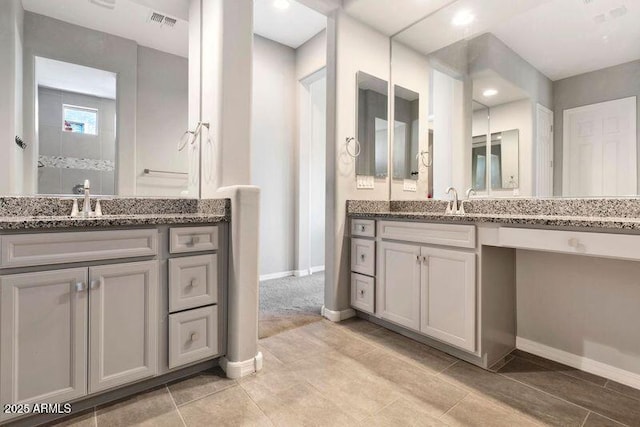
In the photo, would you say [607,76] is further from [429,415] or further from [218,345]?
[218,345]

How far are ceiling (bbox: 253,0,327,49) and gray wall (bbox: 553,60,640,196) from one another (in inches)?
92.7

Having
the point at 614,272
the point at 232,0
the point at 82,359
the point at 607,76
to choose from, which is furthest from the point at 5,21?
the point at 614,272

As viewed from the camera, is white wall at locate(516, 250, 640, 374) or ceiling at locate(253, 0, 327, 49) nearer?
white wall at locate(516, 250, 640, 374)

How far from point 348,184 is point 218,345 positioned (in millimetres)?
1559

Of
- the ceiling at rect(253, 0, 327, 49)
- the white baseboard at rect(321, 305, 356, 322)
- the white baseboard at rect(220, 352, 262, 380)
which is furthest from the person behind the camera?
the ceiling at rect(253, 0, 327, 49)

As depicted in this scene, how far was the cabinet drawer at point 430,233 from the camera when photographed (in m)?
1.82

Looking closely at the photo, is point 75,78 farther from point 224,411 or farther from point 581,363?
point 581,363

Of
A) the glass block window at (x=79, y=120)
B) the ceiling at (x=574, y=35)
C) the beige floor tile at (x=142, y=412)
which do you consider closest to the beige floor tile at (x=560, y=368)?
the ceiling at (x=574, y=35)

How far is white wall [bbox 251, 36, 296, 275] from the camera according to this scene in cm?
379

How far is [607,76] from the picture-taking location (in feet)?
5.93

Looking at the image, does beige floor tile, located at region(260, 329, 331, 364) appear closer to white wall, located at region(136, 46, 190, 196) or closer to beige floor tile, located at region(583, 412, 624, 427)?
white wall, located at region(136, 46, 190, 196)

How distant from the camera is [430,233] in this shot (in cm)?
201

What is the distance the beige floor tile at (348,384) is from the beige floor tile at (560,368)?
3.13ft

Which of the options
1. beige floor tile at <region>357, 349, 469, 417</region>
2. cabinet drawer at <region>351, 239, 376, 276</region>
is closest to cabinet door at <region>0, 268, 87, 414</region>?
beige floor tile at <region>357, 349, 469, 417</region>
